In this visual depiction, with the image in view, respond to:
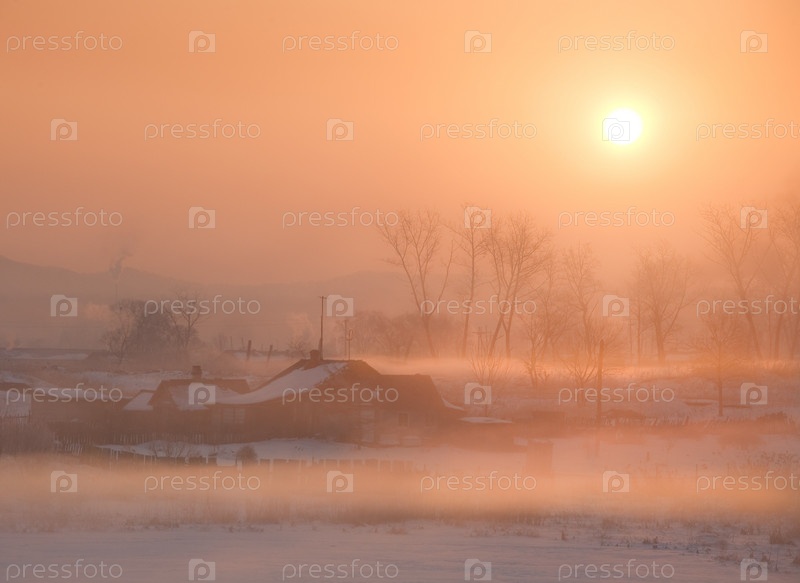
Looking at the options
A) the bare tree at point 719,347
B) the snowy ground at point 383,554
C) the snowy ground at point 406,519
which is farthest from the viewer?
the bare tree at point 719,347

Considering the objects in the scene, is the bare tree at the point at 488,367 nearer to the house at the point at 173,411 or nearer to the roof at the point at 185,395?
the roof at the point at 185,395

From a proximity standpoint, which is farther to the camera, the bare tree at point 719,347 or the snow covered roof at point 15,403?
the bare tree at point 719,347

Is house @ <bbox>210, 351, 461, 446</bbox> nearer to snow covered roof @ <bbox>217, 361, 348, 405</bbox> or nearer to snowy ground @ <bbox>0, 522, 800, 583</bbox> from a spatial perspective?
snow covered roof @ <bbox>217, 361, 348, 405</bbox>

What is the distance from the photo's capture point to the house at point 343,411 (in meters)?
44.0

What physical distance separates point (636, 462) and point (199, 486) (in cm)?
1759

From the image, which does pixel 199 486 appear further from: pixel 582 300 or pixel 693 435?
pixel 582 300

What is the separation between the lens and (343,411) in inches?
1734

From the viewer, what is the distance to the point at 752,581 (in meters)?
17.4

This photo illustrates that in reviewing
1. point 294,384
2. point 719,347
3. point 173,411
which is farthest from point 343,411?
point 719,347

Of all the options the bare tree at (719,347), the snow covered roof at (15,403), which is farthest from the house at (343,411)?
the bare tree at (719,347)

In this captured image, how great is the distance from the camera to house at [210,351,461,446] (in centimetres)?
4403

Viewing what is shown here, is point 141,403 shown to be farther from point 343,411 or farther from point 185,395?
point 343,411

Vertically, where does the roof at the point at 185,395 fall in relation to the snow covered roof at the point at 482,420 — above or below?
above

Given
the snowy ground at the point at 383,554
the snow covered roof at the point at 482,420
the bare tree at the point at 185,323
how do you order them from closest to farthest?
1. the snowy ground at the point at 383,554
2. the snow covered roof at the point at 482,420
3. the bare tree at the point at 185,323
